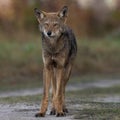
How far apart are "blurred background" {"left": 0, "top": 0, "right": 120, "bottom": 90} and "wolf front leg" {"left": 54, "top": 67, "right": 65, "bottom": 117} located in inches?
323

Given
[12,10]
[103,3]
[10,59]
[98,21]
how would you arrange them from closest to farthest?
[10,59] < [12,10] < [98,21] < [103,3]

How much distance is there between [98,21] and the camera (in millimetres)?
45625

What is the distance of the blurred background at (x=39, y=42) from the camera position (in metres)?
25.2

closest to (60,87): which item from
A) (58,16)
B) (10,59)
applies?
(58,16)

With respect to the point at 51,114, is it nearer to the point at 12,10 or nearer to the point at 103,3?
the point at 12,10

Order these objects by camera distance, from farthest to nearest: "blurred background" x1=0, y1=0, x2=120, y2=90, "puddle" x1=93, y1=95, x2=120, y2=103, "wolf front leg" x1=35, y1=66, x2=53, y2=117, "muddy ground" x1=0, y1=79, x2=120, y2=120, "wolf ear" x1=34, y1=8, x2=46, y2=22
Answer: "blurred background" x1=0, y1=0, x2=120, y2=90 → "puddle" x1=93, y1=95, x2=120, y2=103 → "wolf ear" x1=34, y1=8, x2=46, y2=22 → "wolf front leg" x1=35, y1=66, x2=53, y2=117 → "muddy ground" x1=0, y1=79, x2=120, y2=120

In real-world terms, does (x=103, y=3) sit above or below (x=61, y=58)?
above

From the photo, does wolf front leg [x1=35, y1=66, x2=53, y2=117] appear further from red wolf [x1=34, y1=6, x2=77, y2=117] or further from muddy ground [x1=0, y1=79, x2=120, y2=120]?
muddy ground [x1=0, y1=79, x2=120, y2=120]

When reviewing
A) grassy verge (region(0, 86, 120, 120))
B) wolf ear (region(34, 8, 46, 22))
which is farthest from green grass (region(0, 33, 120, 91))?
wolf ear (region(34, 8, 46, 22))

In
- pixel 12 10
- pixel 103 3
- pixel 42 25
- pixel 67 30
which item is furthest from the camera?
pixel 103 3

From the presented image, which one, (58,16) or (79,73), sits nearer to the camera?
(58,16)

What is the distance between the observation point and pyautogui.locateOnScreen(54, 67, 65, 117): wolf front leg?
13.4 meters

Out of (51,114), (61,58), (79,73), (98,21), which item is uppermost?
(98,21)

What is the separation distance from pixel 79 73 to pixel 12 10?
402 inches
